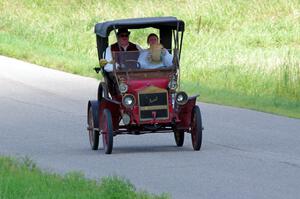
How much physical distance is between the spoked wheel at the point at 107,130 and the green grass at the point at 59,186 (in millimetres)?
2691

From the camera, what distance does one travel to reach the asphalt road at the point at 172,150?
38.1ft

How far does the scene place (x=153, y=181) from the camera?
39.2ft

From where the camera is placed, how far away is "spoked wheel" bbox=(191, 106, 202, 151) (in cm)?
1491

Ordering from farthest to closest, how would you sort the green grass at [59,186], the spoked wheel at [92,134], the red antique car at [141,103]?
the spoked wheel at [92,134]
the red antique car at [141,103]
the green grass at [59,186]

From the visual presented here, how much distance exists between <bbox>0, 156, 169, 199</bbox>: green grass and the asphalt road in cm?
66

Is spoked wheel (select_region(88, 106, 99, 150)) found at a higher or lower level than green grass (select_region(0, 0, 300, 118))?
higher

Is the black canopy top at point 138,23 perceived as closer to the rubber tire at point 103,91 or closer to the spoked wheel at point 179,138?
the rubber tire at point 103,91

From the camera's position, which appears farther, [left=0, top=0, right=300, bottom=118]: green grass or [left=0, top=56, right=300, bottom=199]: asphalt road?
[left=0, top=0, right=300, bottom=118]: green grass

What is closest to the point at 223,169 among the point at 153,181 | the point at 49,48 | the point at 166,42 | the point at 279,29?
the point at 153,181

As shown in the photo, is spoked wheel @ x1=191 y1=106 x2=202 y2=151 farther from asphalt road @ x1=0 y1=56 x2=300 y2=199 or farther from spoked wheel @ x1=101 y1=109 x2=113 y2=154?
Answer: spoked wheel @ x1=101 y1=109 x2=113 y2=154

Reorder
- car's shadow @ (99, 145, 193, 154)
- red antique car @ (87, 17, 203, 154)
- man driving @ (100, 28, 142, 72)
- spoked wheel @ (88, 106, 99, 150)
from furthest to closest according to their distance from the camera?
spoked wheel @ (88, 106, 99, 150) < man driving @ (100, 28, 142, 72) < car's shadow @ (99, 145, 193, 154) < red antique car @ (87, 17, 203, 154)

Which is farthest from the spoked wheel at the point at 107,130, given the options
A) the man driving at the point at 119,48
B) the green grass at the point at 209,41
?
the green grass at the point at 209,41

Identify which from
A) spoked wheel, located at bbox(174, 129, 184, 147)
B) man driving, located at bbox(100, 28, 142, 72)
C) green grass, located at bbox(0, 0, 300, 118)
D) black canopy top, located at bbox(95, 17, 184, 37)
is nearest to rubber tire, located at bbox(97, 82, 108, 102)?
man driving, located at bbox(100, 28, 142, 72)

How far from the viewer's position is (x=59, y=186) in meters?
10.8
